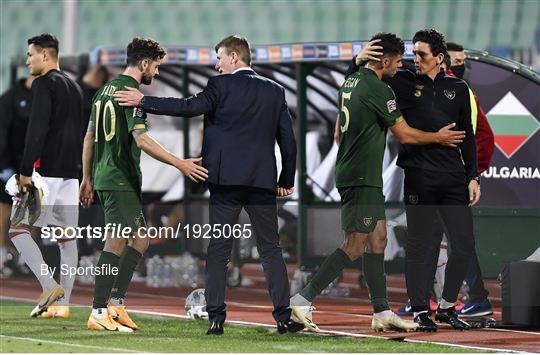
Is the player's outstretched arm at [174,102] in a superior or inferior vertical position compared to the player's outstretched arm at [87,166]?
superior

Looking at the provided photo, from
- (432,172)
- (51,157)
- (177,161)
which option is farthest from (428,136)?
(51,157)

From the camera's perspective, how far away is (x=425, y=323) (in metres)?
10.0

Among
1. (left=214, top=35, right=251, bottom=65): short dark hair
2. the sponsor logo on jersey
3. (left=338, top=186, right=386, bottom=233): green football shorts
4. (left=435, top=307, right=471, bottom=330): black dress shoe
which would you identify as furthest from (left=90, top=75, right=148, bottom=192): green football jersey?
(left=435, top=307, right=471, bottom=330): black dress shoe

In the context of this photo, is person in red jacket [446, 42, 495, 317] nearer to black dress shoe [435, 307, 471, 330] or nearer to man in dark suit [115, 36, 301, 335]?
black dress shoe [435, 307, 471, 330]

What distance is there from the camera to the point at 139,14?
40875 mm

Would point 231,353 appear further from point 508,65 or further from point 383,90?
point 508,65

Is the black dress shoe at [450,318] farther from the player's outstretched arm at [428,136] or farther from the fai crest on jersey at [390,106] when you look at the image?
the fai crest on jersey at [390,106]

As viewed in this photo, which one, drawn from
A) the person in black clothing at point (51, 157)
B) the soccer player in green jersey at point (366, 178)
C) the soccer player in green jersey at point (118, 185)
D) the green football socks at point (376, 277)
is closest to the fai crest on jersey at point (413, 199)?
the soccer player in green jersey at point (366, 178)

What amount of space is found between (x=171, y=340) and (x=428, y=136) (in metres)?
2.20

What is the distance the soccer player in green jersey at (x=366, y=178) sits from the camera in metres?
9.77

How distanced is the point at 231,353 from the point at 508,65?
527 cm

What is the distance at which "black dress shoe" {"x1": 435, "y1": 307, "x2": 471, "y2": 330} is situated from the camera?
10.3 metres

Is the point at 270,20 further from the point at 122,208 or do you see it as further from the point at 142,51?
the point at 122,208

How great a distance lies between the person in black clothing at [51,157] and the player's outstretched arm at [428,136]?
2.66 meters
